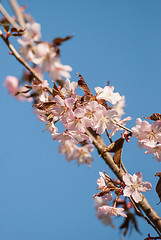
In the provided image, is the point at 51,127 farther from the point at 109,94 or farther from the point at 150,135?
the point at 150,135

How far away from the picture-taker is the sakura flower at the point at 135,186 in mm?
1041

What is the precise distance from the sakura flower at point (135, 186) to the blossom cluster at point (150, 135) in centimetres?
13

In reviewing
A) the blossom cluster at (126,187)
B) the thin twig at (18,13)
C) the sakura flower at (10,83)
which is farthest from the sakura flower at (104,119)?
the sakura flower at (10,83)

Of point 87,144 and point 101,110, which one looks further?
point 87,144

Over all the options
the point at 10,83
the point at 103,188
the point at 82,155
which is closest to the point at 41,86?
the point at 103,188

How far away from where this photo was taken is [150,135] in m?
0.99

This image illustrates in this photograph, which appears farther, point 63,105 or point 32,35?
point 32,35

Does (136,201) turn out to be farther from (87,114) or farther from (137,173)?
(87,114)

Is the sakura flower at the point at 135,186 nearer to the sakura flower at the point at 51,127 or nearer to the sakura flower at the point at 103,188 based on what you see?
the sakura flower at the point at 103,188

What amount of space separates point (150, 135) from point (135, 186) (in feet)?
0.78

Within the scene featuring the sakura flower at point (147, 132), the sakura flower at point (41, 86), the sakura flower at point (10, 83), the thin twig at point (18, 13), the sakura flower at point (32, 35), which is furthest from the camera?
the sakura flower at point (10, 83)

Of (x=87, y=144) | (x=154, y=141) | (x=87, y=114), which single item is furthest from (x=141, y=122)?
(x=87, y=144)

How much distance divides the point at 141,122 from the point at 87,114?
0.23m

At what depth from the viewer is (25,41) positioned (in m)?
1.18
